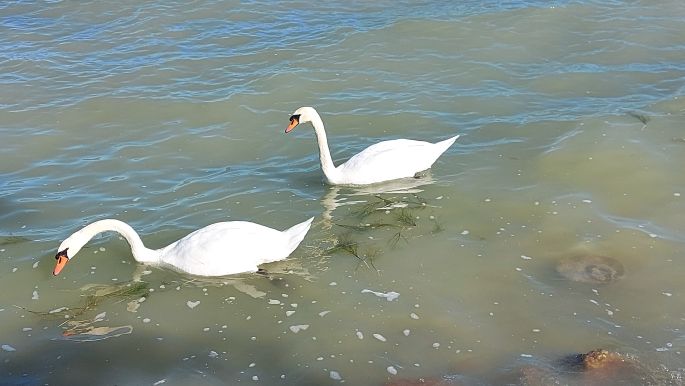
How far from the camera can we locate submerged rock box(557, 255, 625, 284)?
778 centimetres

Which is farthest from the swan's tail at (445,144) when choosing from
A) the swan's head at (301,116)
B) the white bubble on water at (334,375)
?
the white bubble on water at (334,375)

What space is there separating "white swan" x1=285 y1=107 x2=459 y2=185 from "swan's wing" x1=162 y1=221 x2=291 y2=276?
7.35 feet

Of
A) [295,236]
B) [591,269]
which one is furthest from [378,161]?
[591,269]

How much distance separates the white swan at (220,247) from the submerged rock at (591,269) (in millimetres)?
2947

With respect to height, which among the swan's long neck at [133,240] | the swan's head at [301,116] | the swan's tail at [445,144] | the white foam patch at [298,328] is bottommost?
the white foam patch at [298,328]

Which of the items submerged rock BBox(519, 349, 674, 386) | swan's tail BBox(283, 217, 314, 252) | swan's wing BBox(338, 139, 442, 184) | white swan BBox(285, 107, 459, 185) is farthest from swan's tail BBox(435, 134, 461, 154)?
submerged rock BBox(519, 349, 674, 386)

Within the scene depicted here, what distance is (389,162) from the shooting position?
1018 cm

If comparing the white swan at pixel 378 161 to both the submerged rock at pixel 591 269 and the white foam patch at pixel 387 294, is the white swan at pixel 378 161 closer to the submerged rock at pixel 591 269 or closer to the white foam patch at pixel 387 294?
the white foam patch at pixel 387 294

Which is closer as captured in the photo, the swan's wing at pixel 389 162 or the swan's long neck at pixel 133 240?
the swan's long neck at pixel 133 240

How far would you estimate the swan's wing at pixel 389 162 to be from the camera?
10156 mm

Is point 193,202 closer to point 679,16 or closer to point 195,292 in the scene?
point 195,292

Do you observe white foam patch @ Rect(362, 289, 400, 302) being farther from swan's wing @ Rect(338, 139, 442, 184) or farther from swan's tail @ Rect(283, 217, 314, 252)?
swan's wing @ Rect(338, 139, 442, 184)

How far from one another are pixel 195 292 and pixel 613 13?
12527mm

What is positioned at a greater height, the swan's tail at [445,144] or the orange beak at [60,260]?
the orange beak at [60,260]
